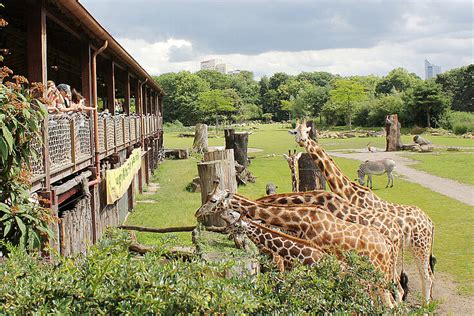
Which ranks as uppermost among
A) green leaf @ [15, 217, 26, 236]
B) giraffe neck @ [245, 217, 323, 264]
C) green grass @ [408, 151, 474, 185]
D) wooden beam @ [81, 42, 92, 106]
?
wooden beam @ [81, 42, 92, 106]

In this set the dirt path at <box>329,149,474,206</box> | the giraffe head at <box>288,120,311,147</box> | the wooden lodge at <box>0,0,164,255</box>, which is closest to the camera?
the wooden lodge at <box>0,0,164,255</box>

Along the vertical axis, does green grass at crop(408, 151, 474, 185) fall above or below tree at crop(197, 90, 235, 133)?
below

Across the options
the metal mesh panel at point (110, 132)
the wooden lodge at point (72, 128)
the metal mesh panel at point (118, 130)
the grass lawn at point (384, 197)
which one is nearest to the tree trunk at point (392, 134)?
the grass lawn at point (384, 197)

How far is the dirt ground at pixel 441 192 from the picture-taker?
28.6 feet

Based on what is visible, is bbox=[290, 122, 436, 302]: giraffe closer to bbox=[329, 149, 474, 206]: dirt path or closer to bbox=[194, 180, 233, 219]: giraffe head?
bbox=[194, 180, 233, 219]: giraffe head

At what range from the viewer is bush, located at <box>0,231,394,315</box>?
11.8 ft

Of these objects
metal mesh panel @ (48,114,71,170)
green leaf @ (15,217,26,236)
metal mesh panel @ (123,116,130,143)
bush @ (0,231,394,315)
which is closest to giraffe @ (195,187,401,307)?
bush @ (0,231,394,315)

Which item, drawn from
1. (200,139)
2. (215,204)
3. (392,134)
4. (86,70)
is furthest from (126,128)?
(392,134)

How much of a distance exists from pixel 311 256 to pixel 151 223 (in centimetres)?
907

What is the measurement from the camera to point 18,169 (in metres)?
5.49

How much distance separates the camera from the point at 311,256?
6363 millimetres

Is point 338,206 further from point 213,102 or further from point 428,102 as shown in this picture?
point 213,102

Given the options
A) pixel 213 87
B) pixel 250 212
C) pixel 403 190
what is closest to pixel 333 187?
pixel 250 212

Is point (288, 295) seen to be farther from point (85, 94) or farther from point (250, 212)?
point (85, 94)
